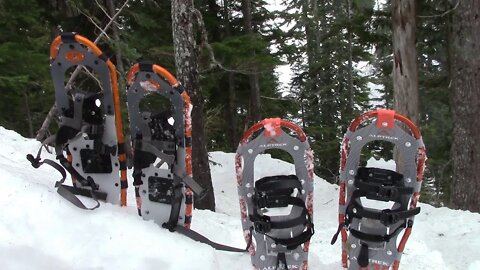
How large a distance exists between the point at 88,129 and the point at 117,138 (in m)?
0.26

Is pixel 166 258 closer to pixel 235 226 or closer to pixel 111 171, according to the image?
pixel 111 171

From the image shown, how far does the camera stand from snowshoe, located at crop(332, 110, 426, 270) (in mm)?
3852

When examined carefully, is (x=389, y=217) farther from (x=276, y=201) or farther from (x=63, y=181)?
(x=63, y=181)

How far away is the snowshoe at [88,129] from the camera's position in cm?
401

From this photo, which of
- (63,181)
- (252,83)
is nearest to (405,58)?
(63,181)

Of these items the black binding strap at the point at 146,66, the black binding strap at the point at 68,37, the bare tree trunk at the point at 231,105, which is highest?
the black binding strap at the point at 68,37

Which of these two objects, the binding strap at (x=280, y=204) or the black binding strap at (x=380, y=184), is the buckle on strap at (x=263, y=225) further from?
the black binding strap at (x=380, y=184)

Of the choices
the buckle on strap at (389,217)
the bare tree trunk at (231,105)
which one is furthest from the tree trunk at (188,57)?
the bare tree trunk at (231,105)

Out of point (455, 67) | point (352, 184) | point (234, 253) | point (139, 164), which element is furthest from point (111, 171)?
point (455, 67)

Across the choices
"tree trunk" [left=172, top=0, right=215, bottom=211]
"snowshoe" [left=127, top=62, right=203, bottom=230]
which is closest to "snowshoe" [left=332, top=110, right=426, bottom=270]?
"snowshoe" [left=127, top=62, right=203, bottom=230]

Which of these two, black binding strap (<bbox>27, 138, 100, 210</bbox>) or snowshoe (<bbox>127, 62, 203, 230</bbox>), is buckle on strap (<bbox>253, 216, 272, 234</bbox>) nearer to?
snowshoe (<bbox>127, 62, 203, 230</bbox>)

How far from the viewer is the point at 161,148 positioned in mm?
4070

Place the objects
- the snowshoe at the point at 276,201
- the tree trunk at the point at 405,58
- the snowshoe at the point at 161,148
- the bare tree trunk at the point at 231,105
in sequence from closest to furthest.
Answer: the snowshoe at the point at 276,201
the snowshoe at the point at 161,148
the tree trunk at the point at 405,58
the bare tree trunk at the point at 231,105

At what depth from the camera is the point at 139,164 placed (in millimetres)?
4137
